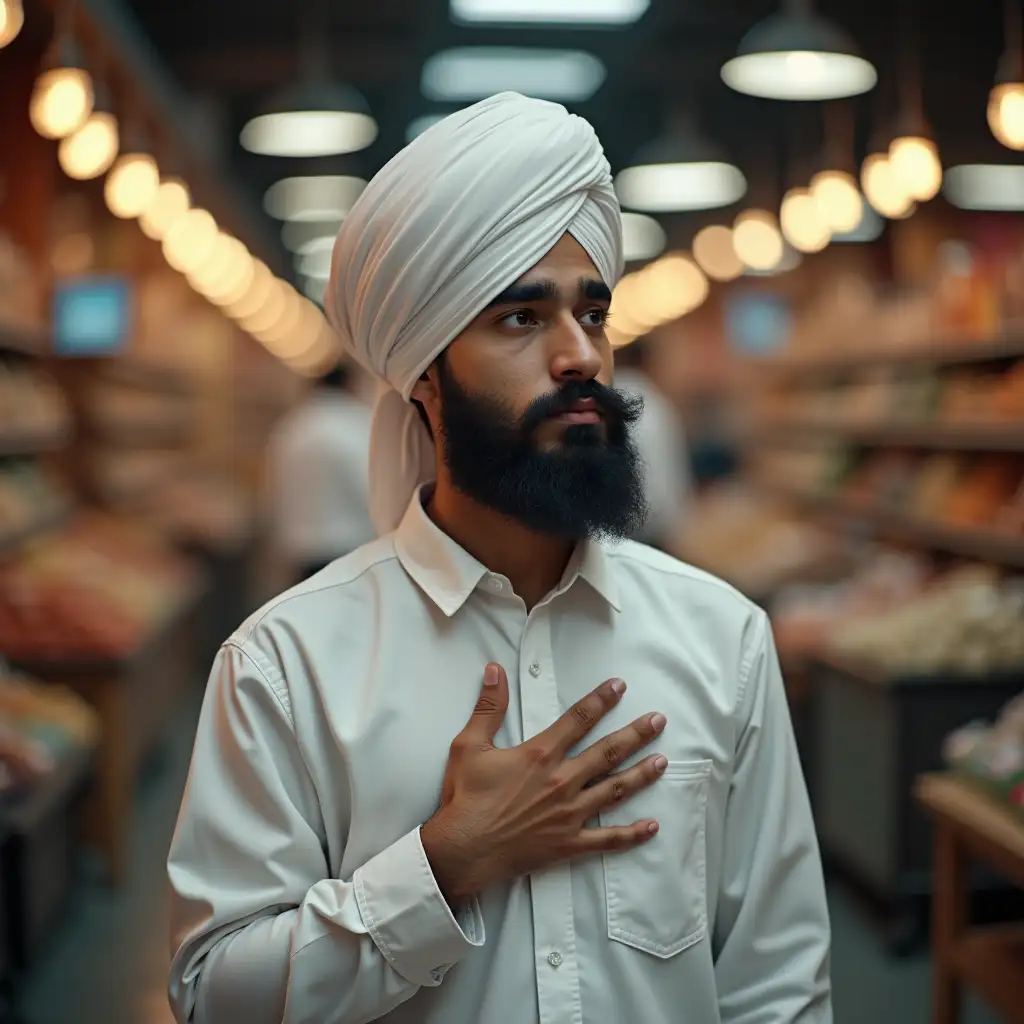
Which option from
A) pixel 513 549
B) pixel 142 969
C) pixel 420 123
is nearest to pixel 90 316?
pixel 142 969

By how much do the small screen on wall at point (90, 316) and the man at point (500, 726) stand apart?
577 cm

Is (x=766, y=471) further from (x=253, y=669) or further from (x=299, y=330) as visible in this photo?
(x=299, y=330)

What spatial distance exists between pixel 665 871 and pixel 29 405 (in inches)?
217

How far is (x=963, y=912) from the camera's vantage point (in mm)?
3662

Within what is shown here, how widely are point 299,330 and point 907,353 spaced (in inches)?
536

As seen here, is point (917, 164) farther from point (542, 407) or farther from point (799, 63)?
point (542, 407)

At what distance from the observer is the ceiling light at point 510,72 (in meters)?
10.0

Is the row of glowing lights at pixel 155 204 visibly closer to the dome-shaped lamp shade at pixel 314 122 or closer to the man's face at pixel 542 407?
the dome-shaped lamp shade at pixel 314 122

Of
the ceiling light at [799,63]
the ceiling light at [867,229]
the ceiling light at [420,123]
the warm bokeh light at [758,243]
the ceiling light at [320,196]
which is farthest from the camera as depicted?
the ceiling light at [320,196]

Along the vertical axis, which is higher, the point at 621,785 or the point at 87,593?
the point at 621,785

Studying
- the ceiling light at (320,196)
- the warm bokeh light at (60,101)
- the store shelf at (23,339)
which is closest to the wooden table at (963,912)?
the warm bokeh light at (60,101)

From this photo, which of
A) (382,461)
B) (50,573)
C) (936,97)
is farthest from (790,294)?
(382,461)

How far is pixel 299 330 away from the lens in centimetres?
2003

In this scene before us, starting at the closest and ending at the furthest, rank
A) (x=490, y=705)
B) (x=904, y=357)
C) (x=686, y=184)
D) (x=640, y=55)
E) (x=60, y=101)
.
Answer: (x=490, y=705), (x=60, y=101), (x=904, y=357), (x=686, y=184), (x=640, y=55)
